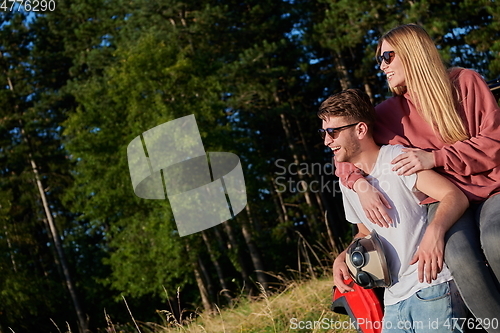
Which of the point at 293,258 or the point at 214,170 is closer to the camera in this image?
the point at 214,170

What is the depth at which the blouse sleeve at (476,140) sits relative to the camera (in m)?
2.20

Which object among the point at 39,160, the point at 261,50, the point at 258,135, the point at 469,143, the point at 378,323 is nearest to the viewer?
the point at 469,143

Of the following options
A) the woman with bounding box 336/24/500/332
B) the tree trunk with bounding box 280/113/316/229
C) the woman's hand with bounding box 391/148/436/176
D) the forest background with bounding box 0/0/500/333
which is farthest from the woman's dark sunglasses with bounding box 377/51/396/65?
the tree trunk with bounding box 280/113/316/229

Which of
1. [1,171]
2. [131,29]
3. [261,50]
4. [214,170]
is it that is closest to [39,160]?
[1,171]

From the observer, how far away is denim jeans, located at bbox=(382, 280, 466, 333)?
2113 mm

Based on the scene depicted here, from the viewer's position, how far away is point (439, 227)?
2113 millimetres

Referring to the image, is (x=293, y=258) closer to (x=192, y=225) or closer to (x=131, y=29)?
(x=192, y=225)

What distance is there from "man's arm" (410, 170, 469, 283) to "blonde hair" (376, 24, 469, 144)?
0.23 metres

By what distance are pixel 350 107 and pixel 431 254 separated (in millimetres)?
658

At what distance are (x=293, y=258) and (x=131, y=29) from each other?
1207 centimetres

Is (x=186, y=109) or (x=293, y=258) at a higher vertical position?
(x=186, y=109)

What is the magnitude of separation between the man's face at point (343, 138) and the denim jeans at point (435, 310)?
0.61 meters

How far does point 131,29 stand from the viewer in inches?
984

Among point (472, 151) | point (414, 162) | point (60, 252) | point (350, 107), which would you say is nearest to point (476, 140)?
point (472, 151)
